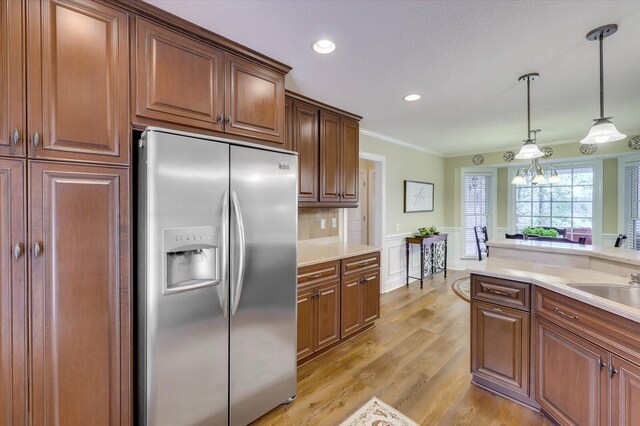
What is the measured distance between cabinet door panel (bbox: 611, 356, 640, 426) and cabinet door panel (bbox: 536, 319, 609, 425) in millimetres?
45

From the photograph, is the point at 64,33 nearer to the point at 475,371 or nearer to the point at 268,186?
the point at 268,186

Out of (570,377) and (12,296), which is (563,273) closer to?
(570,377)

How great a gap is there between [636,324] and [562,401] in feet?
2.46

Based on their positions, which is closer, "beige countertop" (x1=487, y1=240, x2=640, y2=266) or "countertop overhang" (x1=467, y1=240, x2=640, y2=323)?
"countertop overhang" (x1=467, y1=240, x2=640, y2=323)

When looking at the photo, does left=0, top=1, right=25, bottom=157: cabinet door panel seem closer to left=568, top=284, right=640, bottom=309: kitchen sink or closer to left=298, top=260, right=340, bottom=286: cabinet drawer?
left=298, top=260, right=340, bottom=286: cabinet drawer

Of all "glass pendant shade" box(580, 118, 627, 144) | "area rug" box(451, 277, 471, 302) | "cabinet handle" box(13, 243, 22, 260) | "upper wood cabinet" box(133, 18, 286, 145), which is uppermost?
"upper wood cabinet" box(133, 18, 286, 145)

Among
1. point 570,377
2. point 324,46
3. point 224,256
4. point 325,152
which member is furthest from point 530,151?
point 224,256

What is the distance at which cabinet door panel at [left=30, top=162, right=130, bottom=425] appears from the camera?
4.29ft

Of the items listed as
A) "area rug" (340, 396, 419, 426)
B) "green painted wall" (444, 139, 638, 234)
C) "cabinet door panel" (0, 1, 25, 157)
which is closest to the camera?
"cabinet door panel" (0, 1, 25, 157)

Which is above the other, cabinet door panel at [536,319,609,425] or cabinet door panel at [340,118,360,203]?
cabinet door panel at [340,118,360,203]

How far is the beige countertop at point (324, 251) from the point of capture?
2650 millimetres

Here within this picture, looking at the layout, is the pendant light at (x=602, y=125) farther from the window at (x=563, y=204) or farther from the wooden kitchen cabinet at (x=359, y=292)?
the window at (x=563, y=204)

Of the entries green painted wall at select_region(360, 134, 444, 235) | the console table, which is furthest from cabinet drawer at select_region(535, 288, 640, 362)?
the console table

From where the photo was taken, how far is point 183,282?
1595mm
